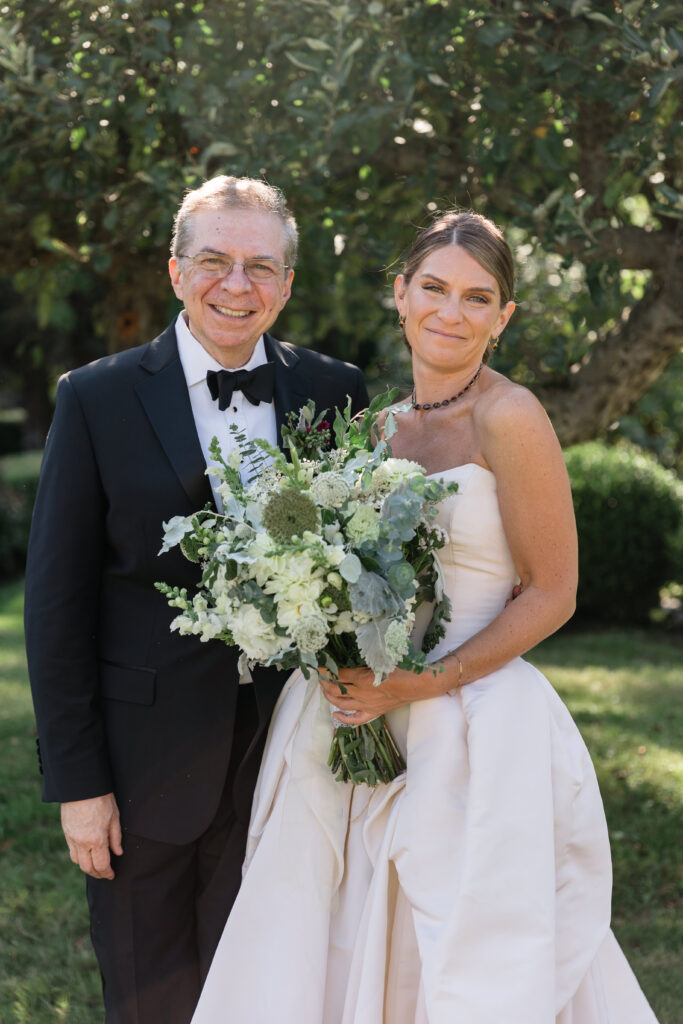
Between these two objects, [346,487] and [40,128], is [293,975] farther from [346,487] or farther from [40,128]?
[40,128]

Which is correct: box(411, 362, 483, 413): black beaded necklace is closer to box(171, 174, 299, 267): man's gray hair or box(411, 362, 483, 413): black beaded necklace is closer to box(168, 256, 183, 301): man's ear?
box(171, 174, 299, 267): man's gray hair

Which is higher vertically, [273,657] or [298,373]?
[298,373]

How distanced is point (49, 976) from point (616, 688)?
4.72 meters

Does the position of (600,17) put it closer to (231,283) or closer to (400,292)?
(400,292)

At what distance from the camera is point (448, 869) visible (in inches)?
95.5

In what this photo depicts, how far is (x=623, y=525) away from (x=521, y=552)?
279 inches

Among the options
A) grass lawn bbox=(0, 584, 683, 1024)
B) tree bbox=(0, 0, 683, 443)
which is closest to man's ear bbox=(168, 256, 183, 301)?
tree bbox=(0, 0, 683, 443)

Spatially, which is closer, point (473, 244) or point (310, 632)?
point (310, 632)

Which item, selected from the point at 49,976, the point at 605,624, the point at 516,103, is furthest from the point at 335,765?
the point at 605,624

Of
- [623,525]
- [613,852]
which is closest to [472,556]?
[613,852]

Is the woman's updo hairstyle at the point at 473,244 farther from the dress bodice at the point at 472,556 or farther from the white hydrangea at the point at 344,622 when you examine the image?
the white hydrangea at the point at 344,622

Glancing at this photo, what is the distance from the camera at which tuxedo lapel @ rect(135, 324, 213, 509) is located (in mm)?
2719

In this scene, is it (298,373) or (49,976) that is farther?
(49,976)

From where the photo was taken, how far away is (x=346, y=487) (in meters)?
2.22
